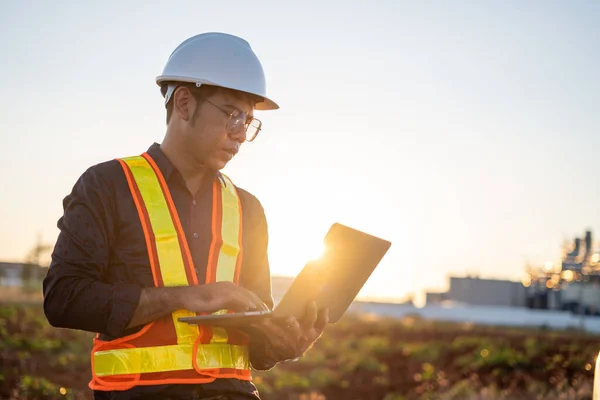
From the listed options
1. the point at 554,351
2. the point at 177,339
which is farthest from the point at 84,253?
the point at 554,351

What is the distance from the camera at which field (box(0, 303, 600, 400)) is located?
1266cm

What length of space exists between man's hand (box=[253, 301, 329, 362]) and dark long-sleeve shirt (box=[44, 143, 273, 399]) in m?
0.09

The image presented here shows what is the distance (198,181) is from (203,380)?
0.87m

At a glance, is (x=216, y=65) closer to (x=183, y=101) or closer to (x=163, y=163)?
(x=183, y=101)

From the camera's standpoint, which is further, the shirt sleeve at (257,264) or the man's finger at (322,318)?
the shirt sleeve at (257,264)

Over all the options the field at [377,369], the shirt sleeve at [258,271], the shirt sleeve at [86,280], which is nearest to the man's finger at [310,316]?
the shirt sleeve at [258,271]

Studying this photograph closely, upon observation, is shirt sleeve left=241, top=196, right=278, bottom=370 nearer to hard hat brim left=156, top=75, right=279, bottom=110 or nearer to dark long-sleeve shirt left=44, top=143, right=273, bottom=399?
dark long-sleeve shirt left=44, top=143, right=273, bottom=399

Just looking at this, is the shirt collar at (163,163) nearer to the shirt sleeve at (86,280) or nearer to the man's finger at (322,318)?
the shirt sleeve at (86,280)

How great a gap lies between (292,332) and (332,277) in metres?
0.32

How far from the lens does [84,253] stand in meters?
3.63

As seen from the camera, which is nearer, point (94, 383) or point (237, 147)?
point (94, 383)

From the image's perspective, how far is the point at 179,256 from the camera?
3.81 metres

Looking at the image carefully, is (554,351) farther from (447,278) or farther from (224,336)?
(447,278)

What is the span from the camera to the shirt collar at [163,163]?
4.02 metres
